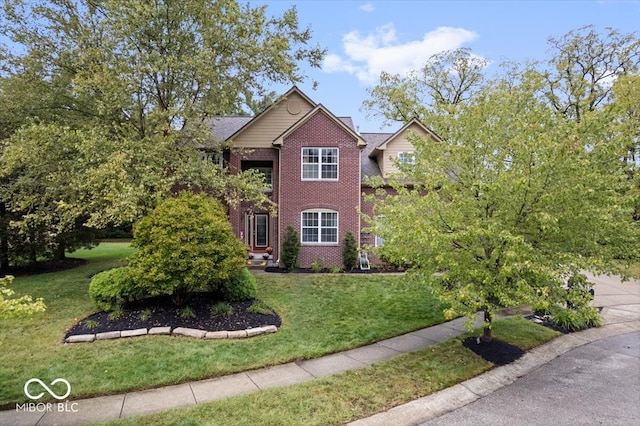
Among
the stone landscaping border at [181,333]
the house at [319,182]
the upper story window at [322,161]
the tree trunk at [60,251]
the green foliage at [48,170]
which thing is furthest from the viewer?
the tree trunk at [60,251]

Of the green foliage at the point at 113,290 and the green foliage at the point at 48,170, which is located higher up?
the green foliage at the point at 48,170

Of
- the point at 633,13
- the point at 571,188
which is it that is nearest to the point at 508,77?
the point at 633,13

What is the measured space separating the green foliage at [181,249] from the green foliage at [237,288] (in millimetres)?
700

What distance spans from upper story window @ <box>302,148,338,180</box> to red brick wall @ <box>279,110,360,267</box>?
199mm

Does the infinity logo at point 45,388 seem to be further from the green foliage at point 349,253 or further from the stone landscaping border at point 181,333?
the green foliage at point 349,253

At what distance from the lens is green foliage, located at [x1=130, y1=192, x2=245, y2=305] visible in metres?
8.72

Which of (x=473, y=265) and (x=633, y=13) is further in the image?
(x=633, y=13)

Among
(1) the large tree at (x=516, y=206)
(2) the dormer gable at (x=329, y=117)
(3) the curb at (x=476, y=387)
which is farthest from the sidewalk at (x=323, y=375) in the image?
(2) the dormer gable at (x=329, y=117)

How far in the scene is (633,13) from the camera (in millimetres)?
10078

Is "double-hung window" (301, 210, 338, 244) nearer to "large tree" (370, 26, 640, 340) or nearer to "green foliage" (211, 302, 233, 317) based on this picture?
"green foliage" (211, 302, 233, 317)

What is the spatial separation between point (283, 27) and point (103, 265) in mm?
14022

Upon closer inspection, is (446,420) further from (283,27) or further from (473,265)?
(283,27)

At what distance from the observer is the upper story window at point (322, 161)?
1692 centimetres

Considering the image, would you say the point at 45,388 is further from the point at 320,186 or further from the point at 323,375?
the point at 320,186
